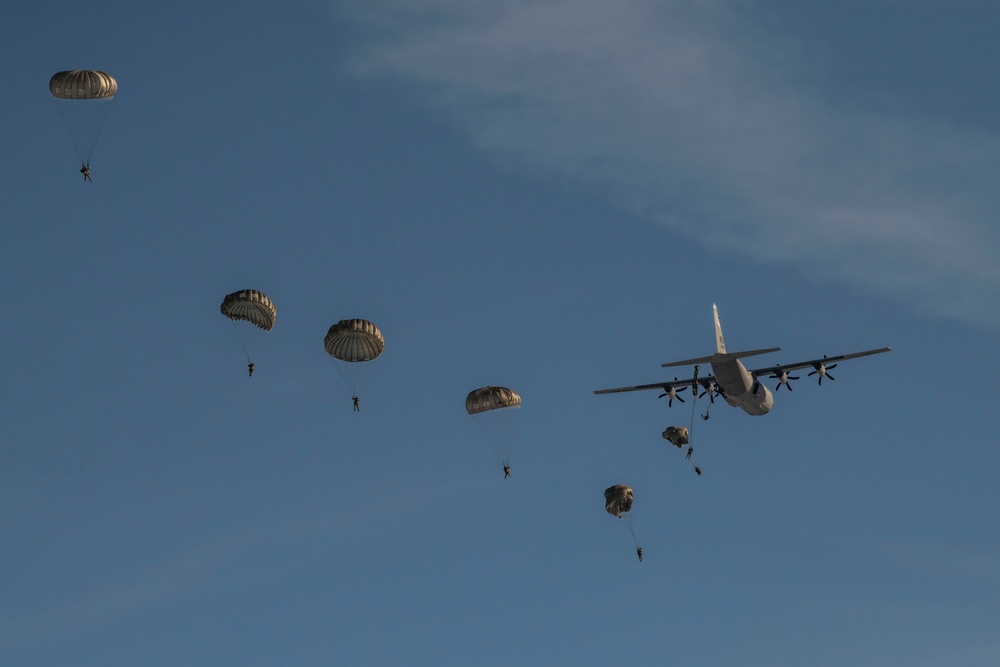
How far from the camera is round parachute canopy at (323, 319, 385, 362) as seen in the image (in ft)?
234

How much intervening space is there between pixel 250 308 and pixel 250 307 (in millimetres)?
93

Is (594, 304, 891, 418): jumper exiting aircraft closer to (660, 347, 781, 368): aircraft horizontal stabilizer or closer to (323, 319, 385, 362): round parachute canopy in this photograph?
(660, 347, 781, 368): aircraft horizontal stabilizer

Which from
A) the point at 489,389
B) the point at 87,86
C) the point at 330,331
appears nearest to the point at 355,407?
the point at 330,331

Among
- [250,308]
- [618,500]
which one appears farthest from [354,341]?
[618,500]

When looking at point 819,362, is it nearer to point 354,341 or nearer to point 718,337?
point 718,337

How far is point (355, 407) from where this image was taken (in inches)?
2788

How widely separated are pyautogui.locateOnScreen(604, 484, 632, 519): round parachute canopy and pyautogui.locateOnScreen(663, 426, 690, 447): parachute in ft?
26.3

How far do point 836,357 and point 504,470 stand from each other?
123 feet

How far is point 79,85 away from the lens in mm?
72125

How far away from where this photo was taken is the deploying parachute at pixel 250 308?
2849 inches

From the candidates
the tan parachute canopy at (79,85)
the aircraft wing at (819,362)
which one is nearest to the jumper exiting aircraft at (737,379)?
the aircraft wing at (819,362)

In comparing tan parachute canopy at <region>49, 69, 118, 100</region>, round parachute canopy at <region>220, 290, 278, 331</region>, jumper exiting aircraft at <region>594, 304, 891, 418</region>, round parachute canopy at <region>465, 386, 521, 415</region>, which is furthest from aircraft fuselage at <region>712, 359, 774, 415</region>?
tan parachute canopy at <region>49, 69, 118, 100</region>

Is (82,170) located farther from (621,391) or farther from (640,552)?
(621,391)

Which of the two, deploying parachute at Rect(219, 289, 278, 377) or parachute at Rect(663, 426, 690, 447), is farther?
parachute at Rect(663, 426, 690, 447)
